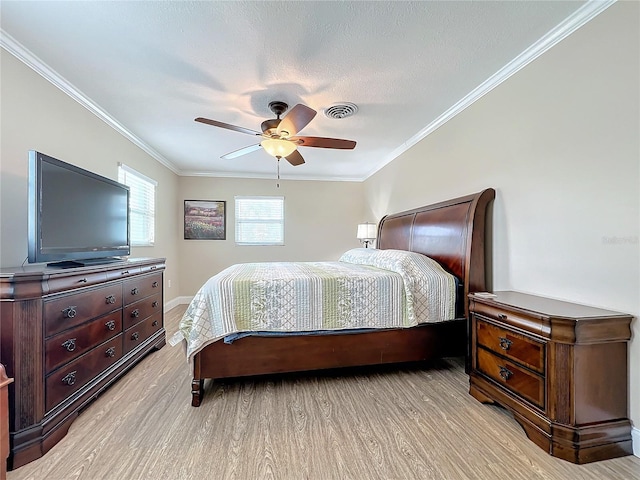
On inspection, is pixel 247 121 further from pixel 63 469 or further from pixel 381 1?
pixel 63 469

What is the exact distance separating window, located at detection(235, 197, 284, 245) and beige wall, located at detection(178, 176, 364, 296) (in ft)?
0.34

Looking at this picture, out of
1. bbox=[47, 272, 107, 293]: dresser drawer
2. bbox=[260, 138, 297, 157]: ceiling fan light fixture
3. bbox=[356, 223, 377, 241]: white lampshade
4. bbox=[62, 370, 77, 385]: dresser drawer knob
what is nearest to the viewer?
bbox=[47, 272, 107, 293]: dresser drawer

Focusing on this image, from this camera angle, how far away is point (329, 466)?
4.80 feet

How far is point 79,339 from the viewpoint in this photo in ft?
6.24

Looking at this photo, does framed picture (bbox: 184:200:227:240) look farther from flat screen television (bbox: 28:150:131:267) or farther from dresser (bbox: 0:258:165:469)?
dresser (bbox: 0:258:165:469)

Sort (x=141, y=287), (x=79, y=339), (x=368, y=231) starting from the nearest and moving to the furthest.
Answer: (x=79, y=339) < (x=141, y=287) < (x=368, y=231)

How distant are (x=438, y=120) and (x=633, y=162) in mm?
1905

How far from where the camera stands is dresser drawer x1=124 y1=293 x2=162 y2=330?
99.5 inches

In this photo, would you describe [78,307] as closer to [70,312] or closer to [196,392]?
[70,312]

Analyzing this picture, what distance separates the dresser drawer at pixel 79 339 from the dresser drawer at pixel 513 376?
9.01 ft

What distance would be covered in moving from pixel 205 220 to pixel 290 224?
1630mm

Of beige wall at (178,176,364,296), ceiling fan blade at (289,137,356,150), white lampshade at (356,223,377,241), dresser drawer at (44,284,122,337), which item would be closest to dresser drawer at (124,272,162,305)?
→ dresser drawer at (44,284,122,337)

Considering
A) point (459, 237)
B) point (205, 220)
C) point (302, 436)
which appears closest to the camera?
point (302, 436)

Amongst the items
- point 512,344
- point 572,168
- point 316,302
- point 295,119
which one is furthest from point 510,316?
point 295,119
